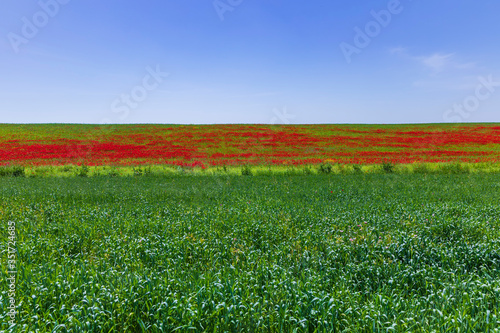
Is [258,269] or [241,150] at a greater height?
[258,269]

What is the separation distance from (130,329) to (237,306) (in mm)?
1325

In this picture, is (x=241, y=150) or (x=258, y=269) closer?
(x=258, y=269)

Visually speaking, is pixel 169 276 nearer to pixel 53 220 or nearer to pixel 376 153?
pixel 53 220

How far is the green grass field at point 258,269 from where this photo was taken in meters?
3.41

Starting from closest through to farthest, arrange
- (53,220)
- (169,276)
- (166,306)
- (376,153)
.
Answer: (166,306)
(169,276)
(53,220)
(376,153)

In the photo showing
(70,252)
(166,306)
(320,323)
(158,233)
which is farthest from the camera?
(158,233)

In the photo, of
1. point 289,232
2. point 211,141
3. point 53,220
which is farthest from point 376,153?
point 53,220

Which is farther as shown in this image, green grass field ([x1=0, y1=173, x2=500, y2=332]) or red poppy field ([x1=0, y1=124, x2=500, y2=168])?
red poppy field ([x1=0, y1=124, x2=500, y2=168])

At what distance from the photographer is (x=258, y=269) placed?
485cm

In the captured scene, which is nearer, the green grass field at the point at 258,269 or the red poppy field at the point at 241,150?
the green grass field at the point at 258,269

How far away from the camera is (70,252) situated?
6.50 metres

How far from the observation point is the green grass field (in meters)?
3.41

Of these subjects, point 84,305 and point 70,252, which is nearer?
point 84,305

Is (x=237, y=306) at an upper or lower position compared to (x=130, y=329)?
upper
